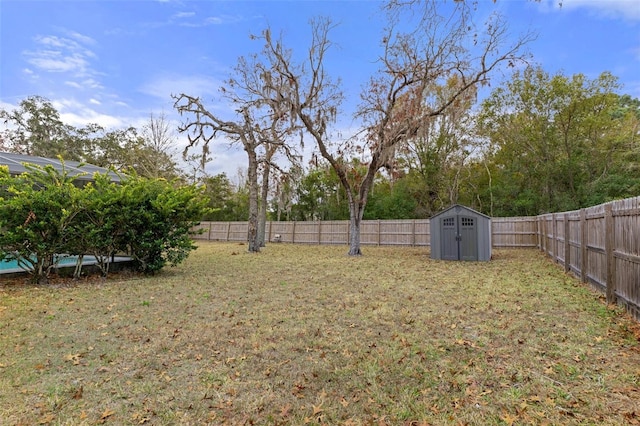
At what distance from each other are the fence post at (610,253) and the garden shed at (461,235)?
19.0 feet

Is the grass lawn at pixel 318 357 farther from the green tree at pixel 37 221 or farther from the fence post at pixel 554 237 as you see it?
the fence post at pixel 554 237

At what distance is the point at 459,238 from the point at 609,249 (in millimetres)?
6106

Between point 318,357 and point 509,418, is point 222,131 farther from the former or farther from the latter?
point 509,418

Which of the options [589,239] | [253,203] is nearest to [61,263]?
[253,203]

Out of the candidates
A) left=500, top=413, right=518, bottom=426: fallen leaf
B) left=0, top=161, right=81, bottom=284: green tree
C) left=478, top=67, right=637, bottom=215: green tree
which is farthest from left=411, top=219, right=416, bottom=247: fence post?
left=500, top=413, right=518, bottom=426: fallen leaf

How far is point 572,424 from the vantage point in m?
2.06

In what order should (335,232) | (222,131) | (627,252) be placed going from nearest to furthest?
(627,252)
(222,131)
(335,232)

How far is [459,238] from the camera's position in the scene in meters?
10.7

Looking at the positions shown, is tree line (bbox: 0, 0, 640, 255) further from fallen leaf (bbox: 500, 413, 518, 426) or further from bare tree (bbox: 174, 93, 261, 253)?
fallen leaf (bbox: 500, 413, 518, 426)

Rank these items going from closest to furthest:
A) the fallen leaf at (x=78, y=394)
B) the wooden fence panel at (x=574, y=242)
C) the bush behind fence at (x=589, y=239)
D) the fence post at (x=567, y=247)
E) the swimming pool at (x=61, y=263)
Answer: the fallen leaf at (x=78, y=394), the bush behind fence at (x=589, y=239), the wooden fence panel at (x=574, y=242), the swimming pool at (x=61, y=263), the fence post at (x=567, y=247)

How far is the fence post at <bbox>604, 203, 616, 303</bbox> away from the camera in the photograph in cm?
457

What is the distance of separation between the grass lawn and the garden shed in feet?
14.9

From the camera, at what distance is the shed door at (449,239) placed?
10.8 meters

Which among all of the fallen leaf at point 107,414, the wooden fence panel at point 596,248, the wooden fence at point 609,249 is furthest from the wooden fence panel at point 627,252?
the fallen leaf at point 107,414
